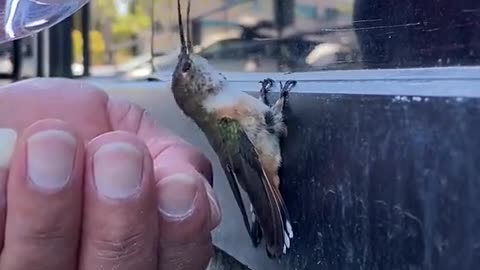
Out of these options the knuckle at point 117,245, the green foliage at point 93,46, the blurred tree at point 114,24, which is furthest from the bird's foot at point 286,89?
the green foliage at point 93,46

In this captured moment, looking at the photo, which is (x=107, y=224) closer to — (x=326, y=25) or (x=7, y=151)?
(x=7, y=151)

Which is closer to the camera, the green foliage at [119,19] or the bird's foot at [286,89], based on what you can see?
the bird's foot at [286,89]

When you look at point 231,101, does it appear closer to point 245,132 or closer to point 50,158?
point 245,132

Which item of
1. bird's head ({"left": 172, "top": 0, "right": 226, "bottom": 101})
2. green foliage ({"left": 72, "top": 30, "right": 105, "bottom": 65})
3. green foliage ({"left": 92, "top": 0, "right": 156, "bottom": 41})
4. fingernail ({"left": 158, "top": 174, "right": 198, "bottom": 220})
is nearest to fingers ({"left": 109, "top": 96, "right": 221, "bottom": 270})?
fingernail ({"left": 158, "top": 174, "right": 198, "bottom": 220})

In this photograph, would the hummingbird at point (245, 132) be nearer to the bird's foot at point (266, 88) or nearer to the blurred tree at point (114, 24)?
the bird's foot at point (266, 88)

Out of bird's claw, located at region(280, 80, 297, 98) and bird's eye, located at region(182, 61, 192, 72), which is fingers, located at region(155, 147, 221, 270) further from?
bird's eye, located at region(182, 61, 192, 72)

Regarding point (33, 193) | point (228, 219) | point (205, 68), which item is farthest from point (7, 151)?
point (205, 68)

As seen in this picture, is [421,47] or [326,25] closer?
[421,47]
